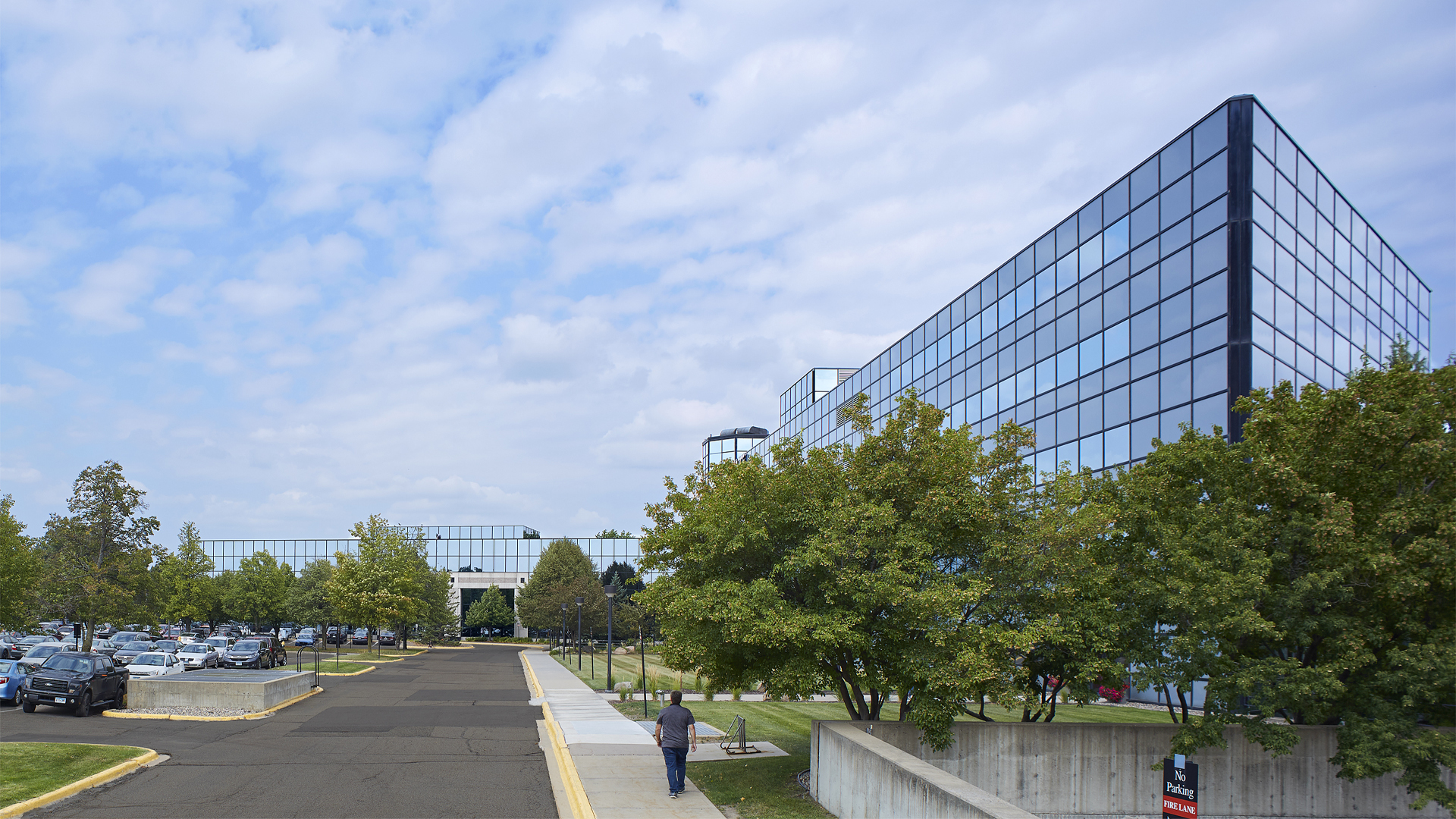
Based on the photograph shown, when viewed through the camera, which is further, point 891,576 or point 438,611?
point 438,611

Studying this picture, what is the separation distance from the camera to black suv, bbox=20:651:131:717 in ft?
72.6

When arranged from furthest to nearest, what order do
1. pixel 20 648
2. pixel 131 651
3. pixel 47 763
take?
pixel 20 648 < pixel 131 651 < pixel 47 763

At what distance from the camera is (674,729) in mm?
13164

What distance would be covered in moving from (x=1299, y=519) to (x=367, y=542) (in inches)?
2106

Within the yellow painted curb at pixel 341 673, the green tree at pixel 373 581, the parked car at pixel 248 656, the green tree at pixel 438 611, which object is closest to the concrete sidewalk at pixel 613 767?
the yellow painted curb at pixel 341 673

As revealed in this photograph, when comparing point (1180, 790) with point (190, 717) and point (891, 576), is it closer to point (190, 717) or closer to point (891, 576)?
point (891, 576)

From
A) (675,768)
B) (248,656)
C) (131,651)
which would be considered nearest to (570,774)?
(675,768)

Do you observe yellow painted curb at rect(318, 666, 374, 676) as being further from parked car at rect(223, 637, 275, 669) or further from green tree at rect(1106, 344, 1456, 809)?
green tree at rect(1106, 344, 1456, 809)

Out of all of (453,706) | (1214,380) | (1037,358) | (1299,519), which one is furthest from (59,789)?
(1037,358)

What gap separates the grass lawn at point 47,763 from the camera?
1273 cm

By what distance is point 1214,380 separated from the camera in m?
26.9

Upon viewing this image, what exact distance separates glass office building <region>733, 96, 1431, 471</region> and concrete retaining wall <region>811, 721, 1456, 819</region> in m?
9.16

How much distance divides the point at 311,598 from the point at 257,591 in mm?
6157

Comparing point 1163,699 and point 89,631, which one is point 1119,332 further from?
point 89,631
